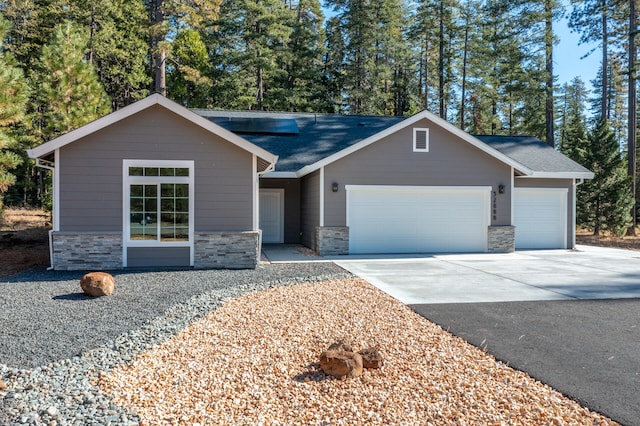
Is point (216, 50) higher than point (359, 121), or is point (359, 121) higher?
point (216, 50)

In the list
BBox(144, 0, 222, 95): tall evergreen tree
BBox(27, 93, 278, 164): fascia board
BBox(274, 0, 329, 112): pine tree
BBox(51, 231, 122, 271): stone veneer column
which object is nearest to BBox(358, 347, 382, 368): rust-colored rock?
BBox(27, 93, 278, 164): fascia board

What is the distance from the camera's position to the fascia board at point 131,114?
28.4 ft

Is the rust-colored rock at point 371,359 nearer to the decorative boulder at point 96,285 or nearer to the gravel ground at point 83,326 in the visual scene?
the gravel ground at point 83,326

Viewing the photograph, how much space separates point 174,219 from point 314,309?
4.65m

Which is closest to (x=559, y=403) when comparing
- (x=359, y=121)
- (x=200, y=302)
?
(x=200, y=302)

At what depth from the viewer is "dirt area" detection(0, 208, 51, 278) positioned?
9.78 m

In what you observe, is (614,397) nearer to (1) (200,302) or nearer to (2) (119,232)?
(1) (200,302)

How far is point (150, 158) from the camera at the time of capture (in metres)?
9.15

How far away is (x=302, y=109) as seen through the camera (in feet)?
85.9

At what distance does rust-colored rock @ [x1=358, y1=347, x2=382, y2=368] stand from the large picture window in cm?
632

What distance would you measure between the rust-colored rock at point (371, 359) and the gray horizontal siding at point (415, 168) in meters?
8.03

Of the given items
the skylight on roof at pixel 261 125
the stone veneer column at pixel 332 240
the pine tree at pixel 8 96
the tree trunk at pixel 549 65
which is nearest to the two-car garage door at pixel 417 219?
the stone veneer column at pixel 332 240

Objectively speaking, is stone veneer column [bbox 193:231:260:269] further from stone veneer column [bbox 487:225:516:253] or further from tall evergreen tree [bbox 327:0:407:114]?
tall evergreen tree [bbox 327:0:407:114]

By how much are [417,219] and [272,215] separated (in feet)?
16.2
